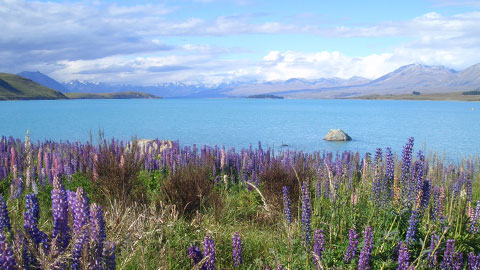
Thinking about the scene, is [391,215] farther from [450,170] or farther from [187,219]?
[450,170]

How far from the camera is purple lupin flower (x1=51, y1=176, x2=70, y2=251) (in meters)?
3.03

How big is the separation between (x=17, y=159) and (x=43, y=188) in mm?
3034

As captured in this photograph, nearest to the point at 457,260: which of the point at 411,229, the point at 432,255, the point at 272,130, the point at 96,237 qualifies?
the point at 432,255

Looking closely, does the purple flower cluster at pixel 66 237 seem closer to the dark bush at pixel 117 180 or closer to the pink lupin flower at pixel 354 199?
the pink lupin flower at pixel 354 199

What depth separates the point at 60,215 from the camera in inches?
121

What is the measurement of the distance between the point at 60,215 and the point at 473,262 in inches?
167

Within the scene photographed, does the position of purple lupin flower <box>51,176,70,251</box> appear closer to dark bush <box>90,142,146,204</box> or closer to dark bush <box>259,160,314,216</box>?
dark bush <box>90,142,146,204</box>

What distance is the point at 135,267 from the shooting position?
4906mm

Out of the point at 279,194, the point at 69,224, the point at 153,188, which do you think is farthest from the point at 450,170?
the point at 69,224

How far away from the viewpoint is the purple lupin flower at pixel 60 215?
3.03m

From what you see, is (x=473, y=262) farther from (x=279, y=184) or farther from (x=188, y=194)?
(x=188, y=194)

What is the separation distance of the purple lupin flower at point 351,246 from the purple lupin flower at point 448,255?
95 centimetres

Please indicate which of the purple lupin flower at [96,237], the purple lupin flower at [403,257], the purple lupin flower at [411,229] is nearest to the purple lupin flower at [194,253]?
the purple lupin flower at [96,237]

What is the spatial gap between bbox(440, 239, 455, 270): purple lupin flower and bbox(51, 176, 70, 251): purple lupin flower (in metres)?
3.76
